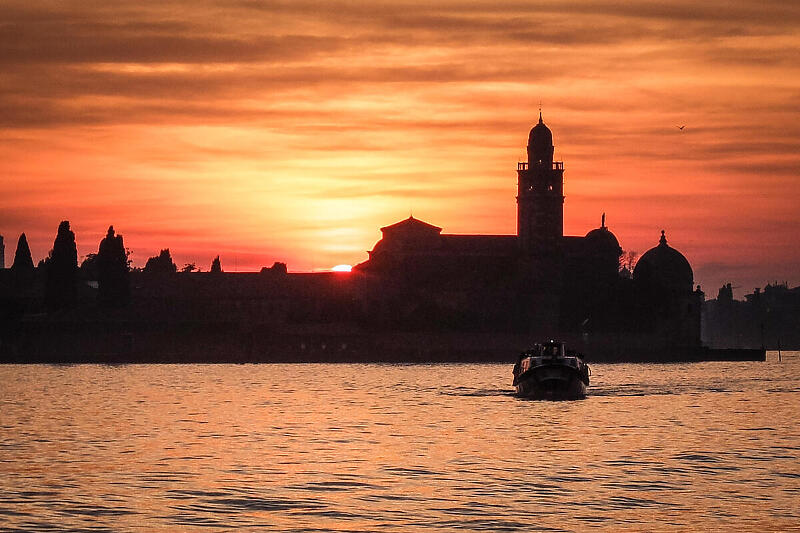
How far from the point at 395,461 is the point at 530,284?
9014 centimetres

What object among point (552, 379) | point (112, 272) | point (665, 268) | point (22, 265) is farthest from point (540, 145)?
point (552, 379)

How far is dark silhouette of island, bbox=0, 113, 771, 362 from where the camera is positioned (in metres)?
110

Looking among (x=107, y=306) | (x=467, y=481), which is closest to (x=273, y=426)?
(x=467, y=481)

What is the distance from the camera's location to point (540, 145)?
124 metres

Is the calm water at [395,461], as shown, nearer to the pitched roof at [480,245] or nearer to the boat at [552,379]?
the boat at [552,379]

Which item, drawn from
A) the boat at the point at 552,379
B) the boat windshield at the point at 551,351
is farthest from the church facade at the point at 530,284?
the boat at the point at 552,379

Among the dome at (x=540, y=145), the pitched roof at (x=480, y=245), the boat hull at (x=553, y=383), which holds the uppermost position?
the dome at (x=540, y=145)

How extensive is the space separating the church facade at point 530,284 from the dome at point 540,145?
84mm

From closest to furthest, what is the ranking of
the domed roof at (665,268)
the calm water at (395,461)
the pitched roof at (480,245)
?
the calm water at (395,461)
the pitched roof at (480,245)
the domed roof at (665,268)

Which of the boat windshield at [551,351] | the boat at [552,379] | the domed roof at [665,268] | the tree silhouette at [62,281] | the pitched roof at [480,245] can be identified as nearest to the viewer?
the boat at [552,379]

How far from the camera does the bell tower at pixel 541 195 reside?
405 ft

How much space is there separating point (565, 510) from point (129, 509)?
26.9 ft

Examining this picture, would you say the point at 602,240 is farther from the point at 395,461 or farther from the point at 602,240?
the point at 395,461

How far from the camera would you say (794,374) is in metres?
107
